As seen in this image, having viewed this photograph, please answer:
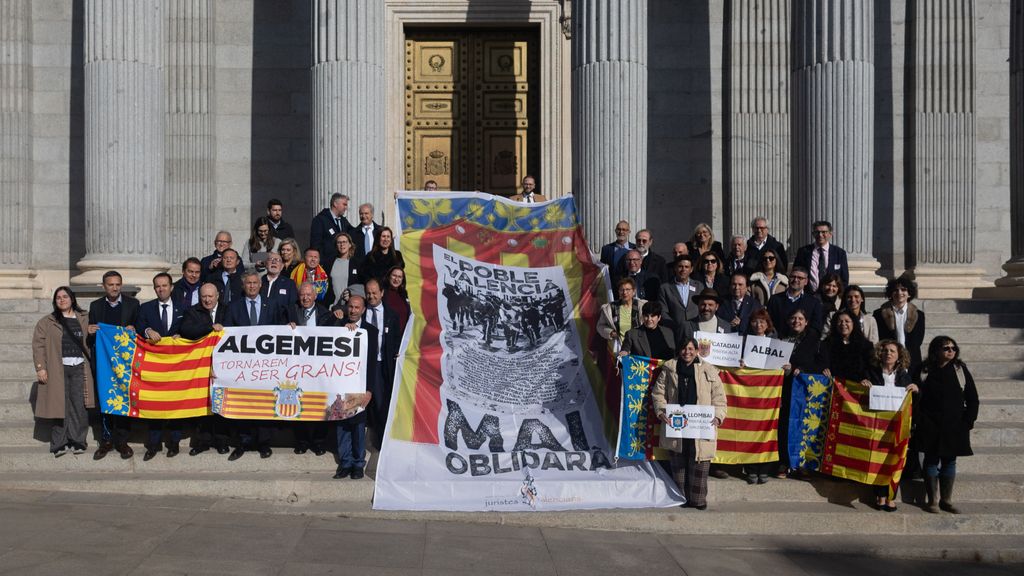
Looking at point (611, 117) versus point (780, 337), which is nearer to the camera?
point (780, 337)

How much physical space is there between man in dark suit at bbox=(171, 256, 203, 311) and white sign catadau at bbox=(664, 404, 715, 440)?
18.8ft

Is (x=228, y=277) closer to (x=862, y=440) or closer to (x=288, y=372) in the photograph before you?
(x=288, y=372)

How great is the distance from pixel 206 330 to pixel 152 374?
77cm

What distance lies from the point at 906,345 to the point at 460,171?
31.0 ft

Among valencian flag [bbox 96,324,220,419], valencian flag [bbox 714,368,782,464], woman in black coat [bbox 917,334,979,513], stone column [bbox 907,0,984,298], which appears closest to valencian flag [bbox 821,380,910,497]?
woman in black coat [bbox 917,334,979,513]

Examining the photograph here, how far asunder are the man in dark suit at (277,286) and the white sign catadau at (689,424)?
4463 millimetres

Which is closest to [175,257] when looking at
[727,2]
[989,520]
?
[727,2]

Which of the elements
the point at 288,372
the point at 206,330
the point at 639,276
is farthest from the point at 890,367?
the point at 206,330

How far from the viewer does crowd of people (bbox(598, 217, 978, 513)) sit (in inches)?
429

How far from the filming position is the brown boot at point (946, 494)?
1091cm

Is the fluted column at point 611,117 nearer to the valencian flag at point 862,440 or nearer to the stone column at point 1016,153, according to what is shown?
the valencian flag at point 862,440

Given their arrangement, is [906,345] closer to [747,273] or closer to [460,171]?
[747,273]

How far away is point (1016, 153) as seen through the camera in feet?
57.1

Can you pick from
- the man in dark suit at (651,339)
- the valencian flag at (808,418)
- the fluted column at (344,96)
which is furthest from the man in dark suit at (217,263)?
the valencian flag at (808,418)
